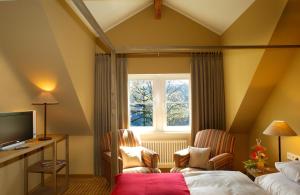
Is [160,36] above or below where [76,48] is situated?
above

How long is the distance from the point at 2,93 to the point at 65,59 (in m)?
0.89

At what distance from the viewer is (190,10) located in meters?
4.05

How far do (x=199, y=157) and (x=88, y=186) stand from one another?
6.16 feet

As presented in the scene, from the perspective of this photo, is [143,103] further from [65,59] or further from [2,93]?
[2,93]

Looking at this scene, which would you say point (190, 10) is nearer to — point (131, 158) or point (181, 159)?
point (181, 159)

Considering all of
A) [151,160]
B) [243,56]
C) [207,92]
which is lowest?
[151,160]

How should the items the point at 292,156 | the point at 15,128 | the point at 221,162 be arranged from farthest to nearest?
the point at 221,162 → the point at 292,156 → the point at 15,128

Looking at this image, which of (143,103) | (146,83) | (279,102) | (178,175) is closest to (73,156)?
(143,103)

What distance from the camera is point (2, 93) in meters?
2.90

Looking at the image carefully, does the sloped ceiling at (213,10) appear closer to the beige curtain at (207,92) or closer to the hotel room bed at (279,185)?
the beige curtain at (207,92)

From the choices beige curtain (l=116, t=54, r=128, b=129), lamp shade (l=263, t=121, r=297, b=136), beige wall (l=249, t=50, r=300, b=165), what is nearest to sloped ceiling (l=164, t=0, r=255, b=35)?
beige wall (l=249, t=50, r=300, b=165)

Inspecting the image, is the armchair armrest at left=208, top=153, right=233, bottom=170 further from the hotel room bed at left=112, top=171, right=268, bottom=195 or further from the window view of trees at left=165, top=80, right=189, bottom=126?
the window view of trees at left=165, top=80, right=189, bottom=126

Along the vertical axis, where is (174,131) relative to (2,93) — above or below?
below

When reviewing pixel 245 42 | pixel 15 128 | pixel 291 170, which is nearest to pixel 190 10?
pixel 245 42
